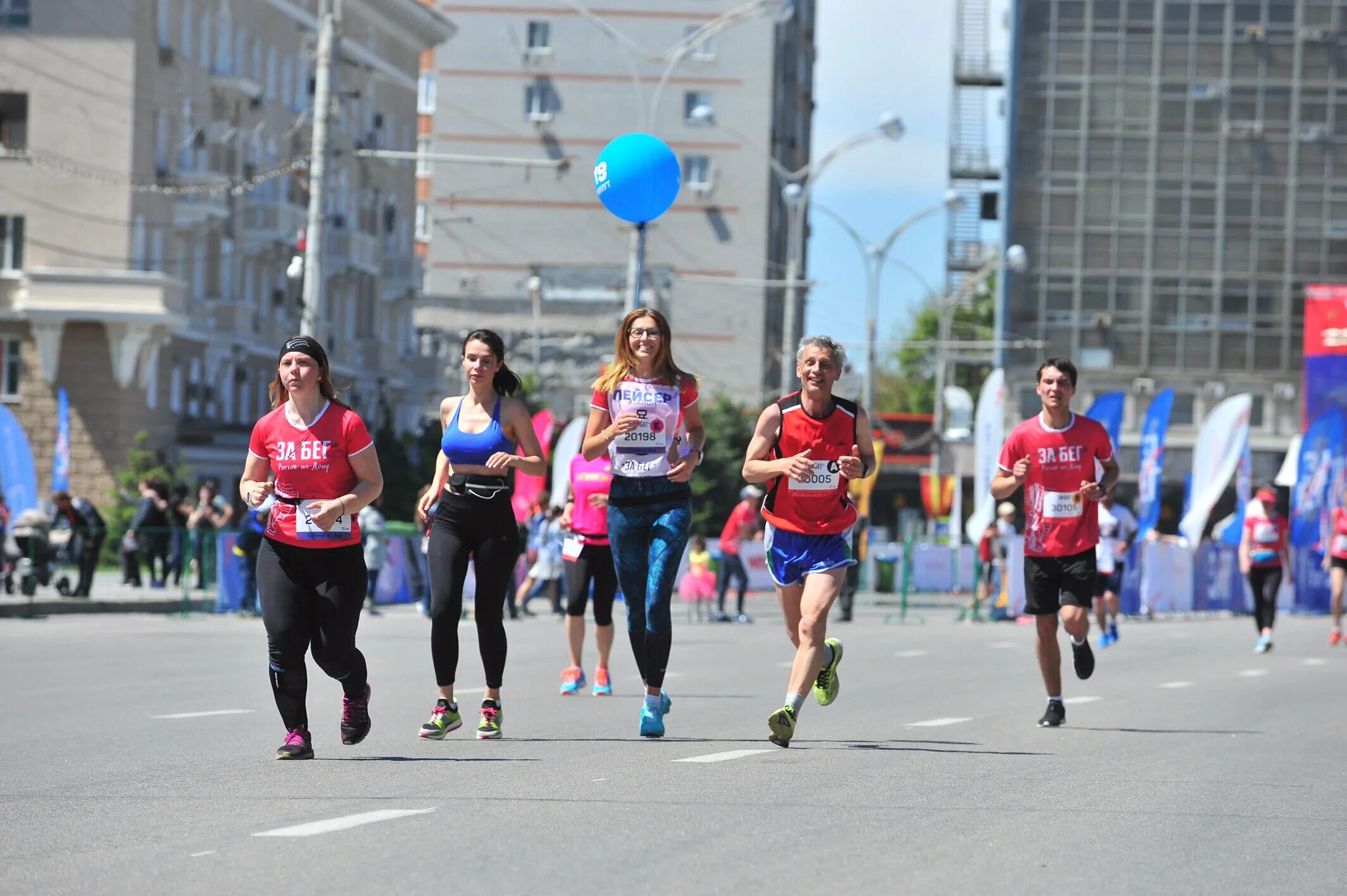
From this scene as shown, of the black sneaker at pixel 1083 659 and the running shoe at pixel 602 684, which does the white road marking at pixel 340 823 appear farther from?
the running shoe at pixel 602 684

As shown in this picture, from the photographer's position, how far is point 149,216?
1892 inches

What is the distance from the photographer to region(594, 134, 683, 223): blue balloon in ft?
43.3

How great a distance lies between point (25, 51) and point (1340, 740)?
128ft

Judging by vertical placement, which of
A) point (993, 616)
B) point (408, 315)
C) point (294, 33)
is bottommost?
point (993, 616)

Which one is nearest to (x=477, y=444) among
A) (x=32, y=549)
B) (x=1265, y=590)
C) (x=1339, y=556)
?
(x=1265, y=590)

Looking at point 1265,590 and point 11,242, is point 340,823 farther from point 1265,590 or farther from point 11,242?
point 11,242

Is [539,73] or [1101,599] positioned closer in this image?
[1101,599]

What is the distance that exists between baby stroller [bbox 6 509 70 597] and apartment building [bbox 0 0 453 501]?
14463 millimetres

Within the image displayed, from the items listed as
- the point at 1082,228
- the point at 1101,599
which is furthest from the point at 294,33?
the point at 1101,599

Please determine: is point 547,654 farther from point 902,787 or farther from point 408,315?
point 408,315

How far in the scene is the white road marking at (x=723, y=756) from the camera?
32.2ft

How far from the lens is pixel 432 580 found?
10320 millimetres

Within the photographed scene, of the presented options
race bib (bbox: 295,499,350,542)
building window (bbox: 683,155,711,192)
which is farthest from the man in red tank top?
building window (bbox: 683,155,711,192)

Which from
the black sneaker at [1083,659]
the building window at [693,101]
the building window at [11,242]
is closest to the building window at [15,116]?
the building window at [11,242]
